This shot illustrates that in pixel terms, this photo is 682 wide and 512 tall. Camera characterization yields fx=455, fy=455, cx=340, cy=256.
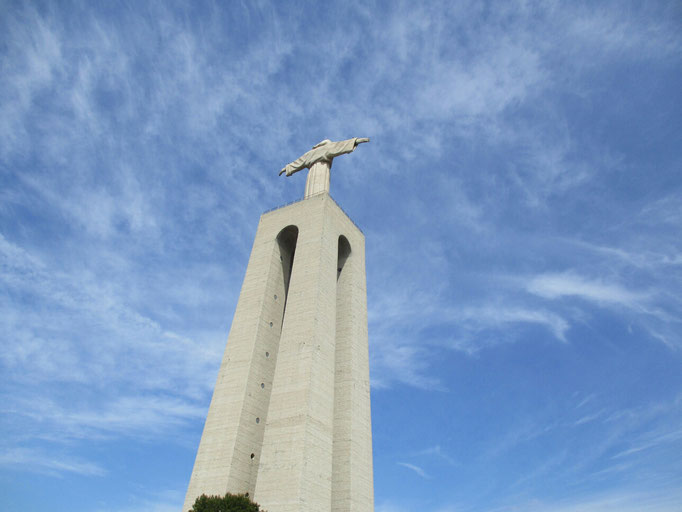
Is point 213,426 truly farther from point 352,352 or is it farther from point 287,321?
point 352,352

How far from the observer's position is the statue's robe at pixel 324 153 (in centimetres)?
3784

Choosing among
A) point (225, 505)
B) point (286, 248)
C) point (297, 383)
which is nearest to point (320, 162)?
point (286, 248)

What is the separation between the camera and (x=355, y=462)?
25344mm

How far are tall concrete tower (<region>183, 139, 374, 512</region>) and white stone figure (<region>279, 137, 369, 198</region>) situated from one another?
204 centimetres

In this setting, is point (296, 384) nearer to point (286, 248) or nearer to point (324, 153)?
point (286, 248)

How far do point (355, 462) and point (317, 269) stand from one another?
11426 millimetres

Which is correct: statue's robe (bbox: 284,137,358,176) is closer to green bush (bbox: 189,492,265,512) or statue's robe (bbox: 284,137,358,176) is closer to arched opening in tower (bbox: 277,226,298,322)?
arched opening in tower (bbox: 277,226,298,322)

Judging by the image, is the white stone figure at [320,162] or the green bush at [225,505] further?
the white stone figure at [320,162]

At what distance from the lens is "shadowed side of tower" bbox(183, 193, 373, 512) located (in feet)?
72.1

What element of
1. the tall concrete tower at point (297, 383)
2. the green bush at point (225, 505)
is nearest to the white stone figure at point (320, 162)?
the tall concrete tower at point (297, 383)

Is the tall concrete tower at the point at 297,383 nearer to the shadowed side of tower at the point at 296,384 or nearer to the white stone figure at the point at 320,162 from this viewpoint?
the shadowed side of tower at the point at 296,384

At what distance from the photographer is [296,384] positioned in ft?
78.6

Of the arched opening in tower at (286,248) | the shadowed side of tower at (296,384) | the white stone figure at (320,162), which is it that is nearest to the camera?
the shadowed side of tower at (296,384)

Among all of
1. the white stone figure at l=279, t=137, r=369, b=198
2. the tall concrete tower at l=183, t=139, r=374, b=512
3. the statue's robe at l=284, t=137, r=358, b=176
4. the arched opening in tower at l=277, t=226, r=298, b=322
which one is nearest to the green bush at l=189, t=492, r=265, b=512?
the tall concrete tower at l=183, t=139, r=374, b=512
